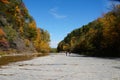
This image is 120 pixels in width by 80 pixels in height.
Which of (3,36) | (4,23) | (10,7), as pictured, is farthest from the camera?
(10,7)

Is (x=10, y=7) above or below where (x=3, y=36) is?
above

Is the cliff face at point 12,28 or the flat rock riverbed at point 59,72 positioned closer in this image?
the flat rock riverbed at point 59,72

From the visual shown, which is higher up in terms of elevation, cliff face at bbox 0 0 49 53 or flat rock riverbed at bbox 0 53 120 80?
cliff face at bbox 0 0 49 53

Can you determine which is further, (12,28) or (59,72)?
(12,28)

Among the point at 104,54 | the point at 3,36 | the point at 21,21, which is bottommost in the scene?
the point at 104,54

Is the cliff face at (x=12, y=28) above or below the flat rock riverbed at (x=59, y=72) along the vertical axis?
above

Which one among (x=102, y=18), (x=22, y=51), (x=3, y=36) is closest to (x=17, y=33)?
(x=22, y=51)

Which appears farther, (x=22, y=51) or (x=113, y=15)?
(x=22, y=51)

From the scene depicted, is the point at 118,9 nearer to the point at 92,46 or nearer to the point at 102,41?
the point at 102,41

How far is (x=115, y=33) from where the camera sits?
221 feet

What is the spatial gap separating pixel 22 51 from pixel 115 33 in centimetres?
3679

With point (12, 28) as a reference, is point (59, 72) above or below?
below

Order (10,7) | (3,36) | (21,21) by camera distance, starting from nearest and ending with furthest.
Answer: (3,36), (10,7), (21,21)

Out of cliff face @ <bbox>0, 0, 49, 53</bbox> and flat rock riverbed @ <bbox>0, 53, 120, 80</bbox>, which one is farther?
cliff face @ <bbox>0, 0, 49, 53</bbox>
